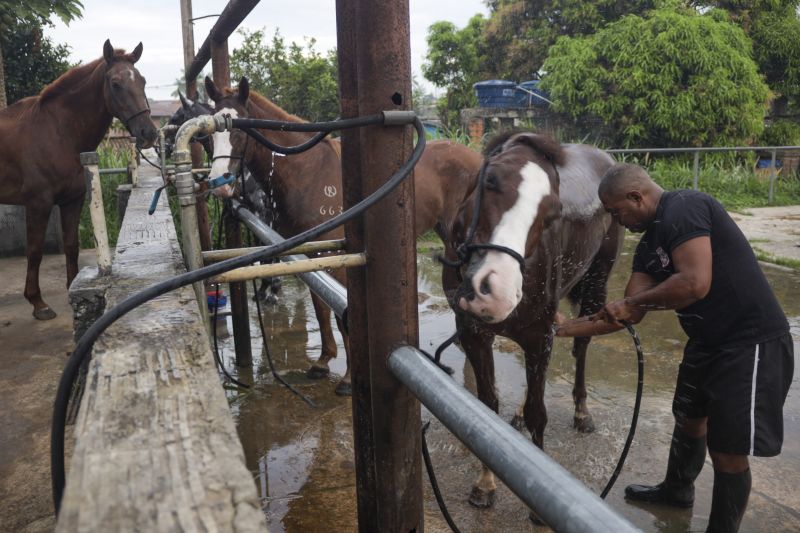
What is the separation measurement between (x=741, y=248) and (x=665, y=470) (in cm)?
133

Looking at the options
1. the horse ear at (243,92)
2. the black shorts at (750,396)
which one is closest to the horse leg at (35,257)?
the horse ear at (243,92)

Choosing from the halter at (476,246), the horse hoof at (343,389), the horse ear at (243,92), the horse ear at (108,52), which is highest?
the horse ear at (108,52)

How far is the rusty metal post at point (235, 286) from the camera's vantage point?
4.11 metres

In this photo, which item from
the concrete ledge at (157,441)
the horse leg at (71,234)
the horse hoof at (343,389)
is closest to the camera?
the concrete ledge at (157,441)

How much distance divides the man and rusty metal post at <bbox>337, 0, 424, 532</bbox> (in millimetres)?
981

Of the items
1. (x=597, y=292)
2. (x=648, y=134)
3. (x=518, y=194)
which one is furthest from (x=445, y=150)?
(x=648, y=134)

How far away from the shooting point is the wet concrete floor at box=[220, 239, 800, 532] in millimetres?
2699

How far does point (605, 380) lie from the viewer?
4.11 metres

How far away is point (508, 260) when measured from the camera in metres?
2.04

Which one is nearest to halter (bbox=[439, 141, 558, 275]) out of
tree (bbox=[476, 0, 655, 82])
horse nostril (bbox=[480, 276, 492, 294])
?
horse nostril (bbox=[480, 276, 492, 294])

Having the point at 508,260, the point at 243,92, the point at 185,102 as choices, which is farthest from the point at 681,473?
the point at 185,102

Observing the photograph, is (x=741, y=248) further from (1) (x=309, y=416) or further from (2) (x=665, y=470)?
(1) (x=309, y=416)

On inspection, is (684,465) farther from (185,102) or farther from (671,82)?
(671,82)

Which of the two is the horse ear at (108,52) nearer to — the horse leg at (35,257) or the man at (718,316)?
the horse leg at (35,257)
